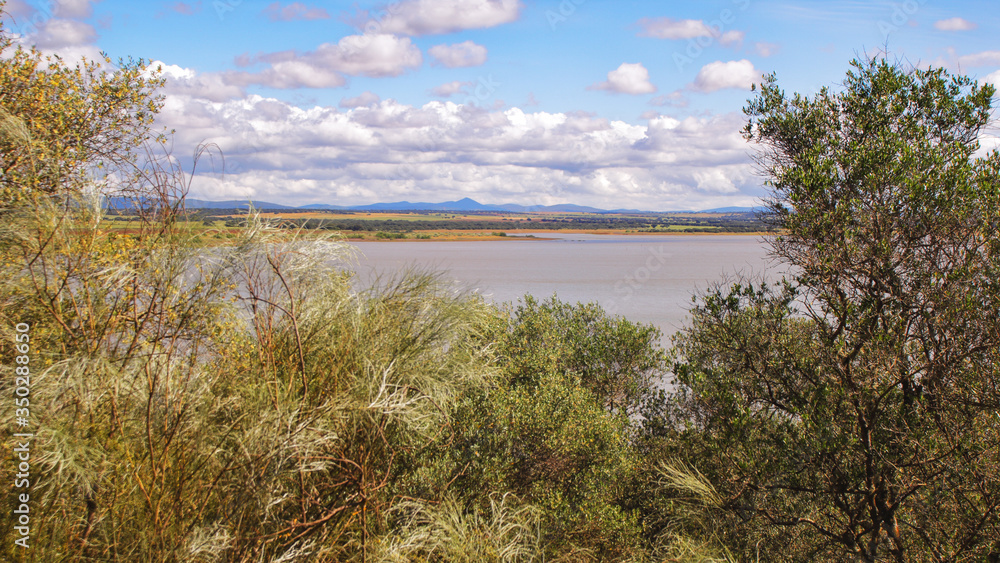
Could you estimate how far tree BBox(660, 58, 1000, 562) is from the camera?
7.29 metres

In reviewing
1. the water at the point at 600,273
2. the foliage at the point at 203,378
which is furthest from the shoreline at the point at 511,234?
the foliage at the point at 203,378

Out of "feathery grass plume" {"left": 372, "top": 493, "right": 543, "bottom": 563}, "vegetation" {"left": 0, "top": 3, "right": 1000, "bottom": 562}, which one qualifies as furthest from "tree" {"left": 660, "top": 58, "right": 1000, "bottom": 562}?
"feathery grass plume" {"left": 372, "top": 493, "right": 543, "bottom": 563}

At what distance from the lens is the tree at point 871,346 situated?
23.9 ft

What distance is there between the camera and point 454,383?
7.28 metres

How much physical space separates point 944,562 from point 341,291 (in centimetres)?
824

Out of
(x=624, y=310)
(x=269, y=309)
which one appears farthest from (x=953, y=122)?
(x=624, y=310)

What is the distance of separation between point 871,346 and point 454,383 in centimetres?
552

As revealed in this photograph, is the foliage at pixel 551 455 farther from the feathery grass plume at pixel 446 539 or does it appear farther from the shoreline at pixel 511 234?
the shoreline at pixel 511 234

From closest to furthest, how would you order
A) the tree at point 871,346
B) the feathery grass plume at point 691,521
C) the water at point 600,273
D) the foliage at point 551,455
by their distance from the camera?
the tree at point 871,346, the feathery grass plume at point 691,521, the foliage at point 551,455, the water at point 600,273

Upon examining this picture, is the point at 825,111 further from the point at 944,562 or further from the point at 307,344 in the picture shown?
the point at 307,344

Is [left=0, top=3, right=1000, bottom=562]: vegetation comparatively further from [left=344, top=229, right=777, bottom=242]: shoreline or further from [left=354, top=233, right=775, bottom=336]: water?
[left=344, top=229, right=777, bottom=242]: shoreline

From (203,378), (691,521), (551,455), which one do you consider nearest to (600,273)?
(691,521)

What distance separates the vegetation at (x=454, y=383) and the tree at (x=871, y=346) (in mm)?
44

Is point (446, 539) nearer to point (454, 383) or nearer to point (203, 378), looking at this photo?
point (454, 383)
